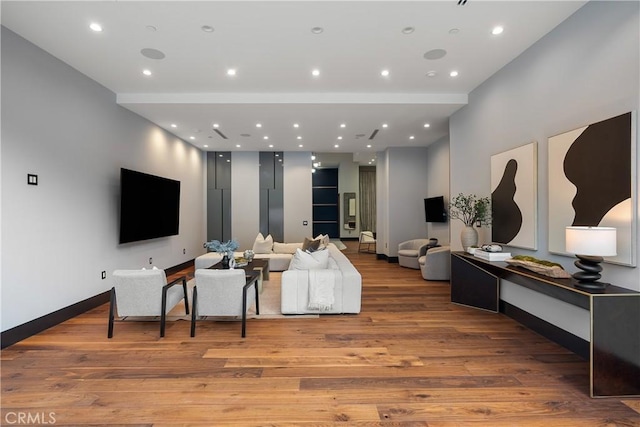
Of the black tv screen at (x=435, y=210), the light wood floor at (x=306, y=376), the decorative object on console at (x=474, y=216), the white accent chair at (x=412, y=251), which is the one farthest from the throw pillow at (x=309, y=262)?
the black tv screen at (x=435, y=210)

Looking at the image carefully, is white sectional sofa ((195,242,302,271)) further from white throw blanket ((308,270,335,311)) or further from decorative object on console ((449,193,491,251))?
decorative object on console ((449,193,491,251))

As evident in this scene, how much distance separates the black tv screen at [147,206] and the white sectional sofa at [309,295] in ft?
9.80

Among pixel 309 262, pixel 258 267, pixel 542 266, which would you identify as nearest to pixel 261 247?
pixel 258 267

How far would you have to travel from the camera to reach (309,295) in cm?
397

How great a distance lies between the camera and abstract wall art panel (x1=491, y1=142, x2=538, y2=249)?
346cm

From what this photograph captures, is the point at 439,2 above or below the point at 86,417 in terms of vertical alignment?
above

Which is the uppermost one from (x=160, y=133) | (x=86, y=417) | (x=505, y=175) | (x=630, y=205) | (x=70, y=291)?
(x=160, y=133)

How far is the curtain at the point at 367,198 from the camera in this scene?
13766 millimetres

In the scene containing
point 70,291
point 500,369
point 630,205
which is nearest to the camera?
point 630,205

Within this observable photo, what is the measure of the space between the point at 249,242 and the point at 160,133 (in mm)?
3968

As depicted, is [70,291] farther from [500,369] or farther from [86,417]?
[500,369]

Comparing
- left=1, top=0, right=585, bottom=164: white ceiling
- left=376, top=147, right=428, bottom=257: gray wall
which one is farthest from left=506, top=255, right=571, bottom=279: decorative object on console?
left=376, top=147, right=428, bottom=257: gray wall

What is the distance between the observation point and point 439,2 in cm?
276

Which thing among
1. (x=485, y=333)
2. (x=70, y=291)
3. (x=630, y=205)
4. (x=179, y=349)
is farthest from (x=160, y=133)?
(x=630, y=205)
